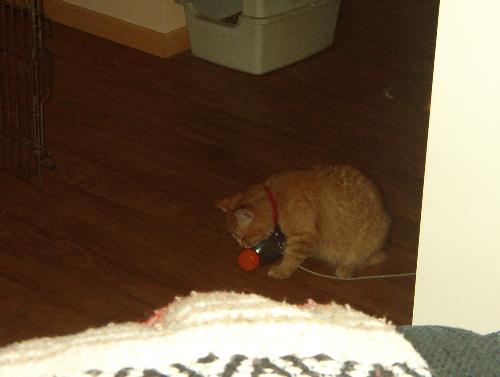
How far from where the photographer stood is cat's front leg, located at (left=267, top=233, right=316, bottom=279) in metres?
2.03

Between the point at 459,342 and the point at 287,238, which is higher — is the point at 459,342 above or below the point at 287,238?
above

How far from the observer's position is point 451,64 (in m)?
0.75

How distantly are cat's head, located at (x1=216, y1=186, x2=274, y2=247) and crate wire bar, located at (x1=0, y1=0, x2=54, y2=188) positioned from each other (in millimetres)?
645

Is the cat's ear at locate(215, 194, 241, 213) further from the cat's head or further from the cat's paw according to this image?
the cat's paw

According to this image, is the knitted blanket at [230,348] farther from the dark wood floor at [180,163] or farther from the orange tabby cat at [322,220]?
the orange tabby cat at [322,220]

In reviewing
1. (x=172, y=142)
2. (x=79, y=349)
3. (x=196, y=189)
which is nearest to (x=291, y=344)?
(x=79, y=349)

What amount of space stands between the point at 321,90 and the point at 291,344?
8.09 feet

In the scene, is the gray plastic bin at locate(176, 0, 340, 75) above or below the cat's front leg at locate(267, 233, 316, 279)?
above

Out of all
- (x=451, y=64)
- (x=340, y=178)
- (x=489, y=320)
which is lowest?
(x=340, y=178)

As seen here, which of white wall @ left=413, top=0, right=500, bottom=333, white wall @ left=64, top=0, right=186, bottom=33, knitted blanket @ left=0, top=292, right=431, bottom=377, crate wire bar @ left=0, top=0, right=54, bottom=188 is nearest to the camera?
knitted blanket @ left=0, top=292, right=431, bottom=377

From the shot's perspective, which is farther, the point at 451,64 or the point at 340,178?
the point at 340,178

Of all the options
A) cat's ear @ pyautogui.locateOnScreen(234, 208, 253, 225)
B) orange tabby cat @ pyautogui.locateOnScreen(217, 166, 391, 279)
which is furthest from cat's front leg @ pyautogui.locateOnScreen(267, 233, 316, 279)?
cat's ear @ pyautogui.locateOnScreen(234, 208, 253, 225)

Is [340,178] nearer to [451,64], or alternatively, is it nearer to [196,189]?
[196,189]

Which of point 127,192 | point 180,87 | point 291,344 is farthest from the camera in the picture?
point 180,87
